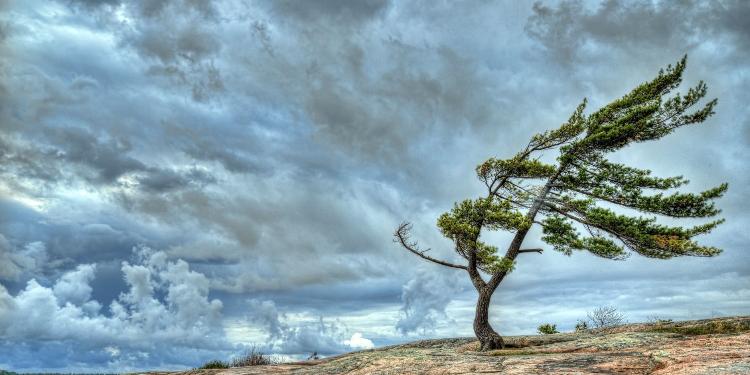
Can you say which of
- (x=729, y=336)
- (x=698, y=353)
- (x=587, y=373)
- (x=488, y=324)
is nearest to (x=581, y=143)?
(x=488, y=324)

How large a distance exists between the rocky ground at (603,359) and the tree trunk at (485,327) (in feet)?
16.7

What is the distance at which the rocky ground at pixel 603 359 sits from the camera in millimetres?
11656

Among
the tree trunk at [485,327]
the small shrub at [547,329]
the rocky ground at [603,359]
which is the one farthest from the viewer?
the small shrub at [547,329]

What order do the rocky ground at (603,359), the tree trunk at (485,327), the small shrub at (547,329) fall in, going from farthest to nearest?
1. the small shrub at (547,329)
2. the tree trunk at (485,327)
3. the rocky ground at (603,359)

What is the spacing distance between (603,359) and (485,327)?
10.5 meters

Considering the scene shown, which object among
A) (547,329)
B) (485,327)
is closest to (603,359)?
(485,327)

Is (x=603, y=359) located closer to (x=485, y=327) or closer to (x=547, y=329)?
(x=485, y=327)

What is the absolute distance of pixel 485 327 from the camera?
23.3 meters

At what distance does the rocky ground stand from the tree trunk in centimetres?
510

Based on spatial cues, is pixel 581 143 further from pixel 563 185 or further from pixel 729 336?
pixel 729 336

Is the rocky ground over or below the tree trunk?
below

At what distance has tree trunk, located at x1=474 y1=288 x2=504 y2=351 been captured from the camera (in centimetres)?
2269

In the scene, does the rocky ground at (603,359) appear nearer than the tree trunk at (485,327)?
Yes

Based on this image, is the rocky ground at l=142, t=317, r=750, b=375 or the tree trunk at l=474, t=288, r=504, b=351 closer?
the rocky ground at l=142, t=317, r=750, b=375
